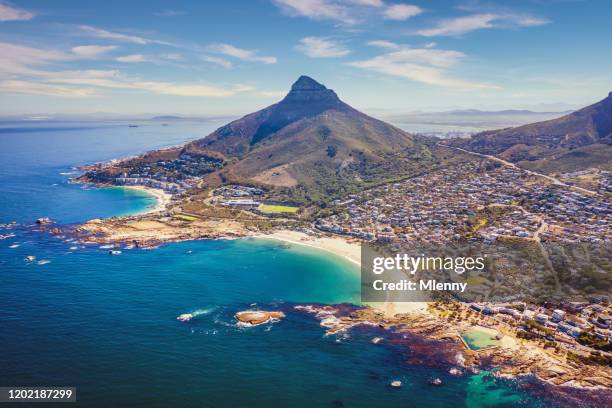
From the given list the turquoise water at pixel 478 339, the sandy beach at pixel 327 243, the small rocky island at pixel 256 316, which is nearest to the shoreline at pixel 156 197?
the sandy beach at pixel 327 243

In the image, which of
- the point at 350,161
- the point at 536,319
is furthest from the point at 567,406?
the point at 350,161

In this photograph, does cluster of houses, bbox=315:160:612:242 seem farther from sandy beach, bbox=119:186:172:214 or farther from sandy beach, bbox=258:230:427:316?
sandy beach, bbox=119:186:172:214

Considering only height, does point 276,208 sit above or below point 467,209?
below

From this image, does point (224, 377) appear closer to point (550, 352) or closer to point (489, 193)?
point (550, 352)

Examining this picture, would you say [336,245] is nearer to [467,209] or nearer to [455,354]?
[467,209]

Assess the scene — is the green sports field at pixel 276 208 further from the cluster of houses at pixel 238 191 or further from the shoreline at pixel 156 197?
the shoreline at pixel 156 197

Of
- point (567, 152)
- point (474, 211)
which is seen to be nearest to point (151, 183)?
point (474, 211)
